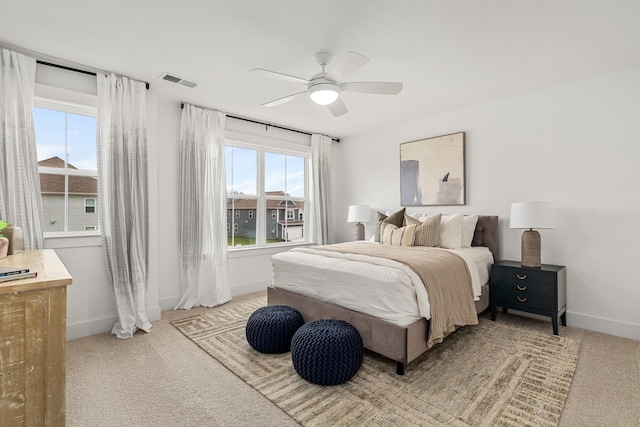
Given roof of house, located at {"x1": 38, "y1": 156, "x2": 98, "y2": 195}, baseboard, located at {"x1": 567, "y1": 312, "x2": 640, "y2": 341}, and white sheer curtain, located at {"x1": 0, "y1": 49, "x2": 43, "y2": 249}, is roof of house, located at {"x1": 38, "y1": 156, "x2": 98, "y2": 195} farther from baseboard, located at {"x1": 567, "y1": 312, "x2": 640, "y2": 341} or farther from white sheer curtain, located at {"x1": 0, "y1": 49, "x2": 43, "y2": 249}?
baseboard, located at {"x1": 567, "y1": 312, "x2": 640, "y2": 341}

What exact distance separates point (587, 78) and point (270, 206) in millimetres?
4151

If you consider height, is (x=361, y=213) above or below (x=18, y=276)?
above

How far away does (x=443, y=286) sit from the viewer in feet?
8.43

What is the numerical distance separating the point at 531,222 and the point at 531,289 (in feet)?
2.21

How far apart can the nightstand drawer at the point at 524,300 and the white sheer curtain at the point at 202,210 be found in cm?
325

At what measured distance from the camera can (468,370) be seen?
233cm

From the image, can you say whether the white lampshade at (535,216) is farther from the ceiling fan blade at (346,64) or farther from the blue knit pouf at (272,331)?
the blue knit pouf at (272,331)

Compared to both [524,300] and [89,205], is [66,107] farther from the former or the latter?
[524,300]

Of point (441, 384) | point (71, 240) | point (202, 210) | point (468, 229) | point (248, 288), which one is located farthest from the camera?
point (248, 288)

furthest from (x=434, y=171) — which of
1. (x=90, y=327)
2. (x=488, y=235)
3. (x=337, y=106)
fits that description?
(x=90, y=327)

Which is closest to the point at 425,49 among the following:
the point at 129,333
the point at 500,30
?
the point at 500,30

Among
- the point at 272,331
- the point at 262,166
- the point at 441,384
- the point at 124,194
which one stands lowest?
the point at 441,384

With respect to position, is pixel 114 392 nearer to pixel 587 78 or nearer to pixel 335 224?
pixel 335 224

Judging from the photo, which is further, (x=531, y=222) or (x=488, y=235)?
(x=488, y=235)
